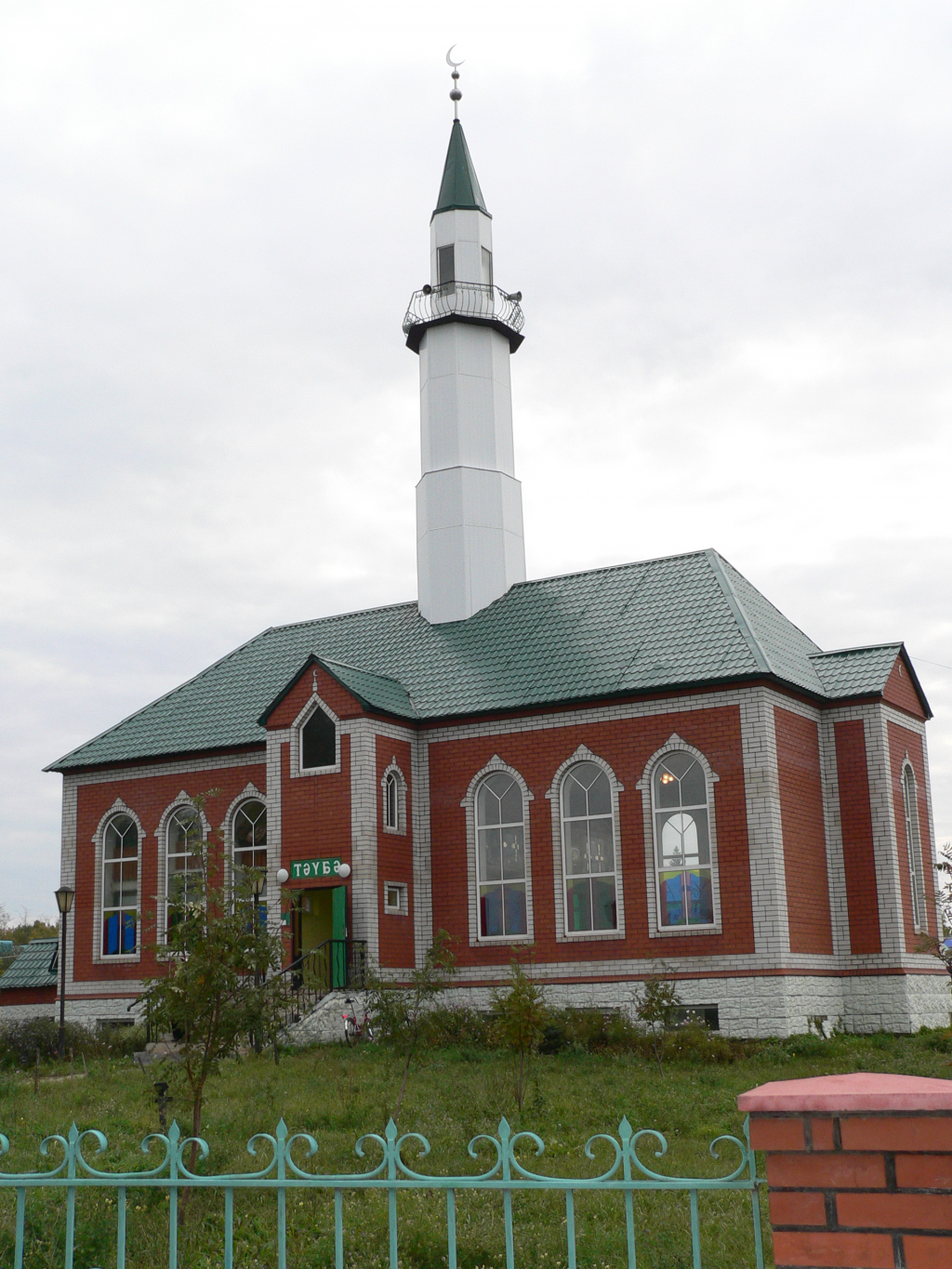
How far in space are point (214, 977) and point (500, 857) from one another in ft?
43.6

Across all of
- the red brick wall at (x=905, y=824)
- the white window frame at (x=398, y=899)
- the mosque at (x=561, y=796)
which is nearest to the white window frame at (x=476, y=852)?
the mosque at (x=561, y=796)

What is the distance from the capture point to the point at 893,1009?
2058cm

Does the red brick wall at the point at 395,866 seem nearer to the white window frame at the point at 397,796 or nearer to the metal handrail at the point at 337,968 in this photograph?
the white window frame at the point at 397,796

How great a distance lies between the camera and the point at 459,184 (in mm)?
28812

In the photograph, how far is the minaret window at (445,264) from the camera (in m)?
28.1

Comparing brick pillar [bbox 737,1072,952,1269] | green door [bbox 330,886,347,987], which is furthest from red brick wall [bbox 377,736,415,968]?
brick pillar [bbox 737,1072,952,1269]

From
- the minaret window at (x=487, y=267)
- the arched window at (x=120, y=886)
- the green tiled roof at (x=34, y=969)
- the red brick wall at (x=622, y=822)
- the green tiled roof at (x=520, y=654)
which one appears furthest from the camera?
the green tiled roof at (x=34, y=969)

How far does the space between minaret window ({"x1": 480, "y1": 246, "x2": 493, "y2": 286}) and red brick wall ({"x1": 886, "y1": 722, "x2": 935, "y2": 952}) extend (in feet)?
42.9

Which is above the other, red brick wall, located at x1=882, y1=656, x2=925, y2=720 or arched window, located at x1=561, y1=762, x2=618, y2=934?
red brick wall, located at x1=882, y1=656, x2=925, y2=720

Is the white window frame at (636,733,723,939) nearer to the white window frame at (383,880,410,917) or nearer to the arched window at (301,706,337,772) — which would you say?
the white window frame at (383,880,410,917)

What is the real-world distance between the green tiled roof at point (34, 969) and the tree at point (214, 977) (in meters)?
19.8

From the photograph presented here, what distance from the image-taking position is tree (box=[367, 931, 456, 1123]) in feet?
48.9

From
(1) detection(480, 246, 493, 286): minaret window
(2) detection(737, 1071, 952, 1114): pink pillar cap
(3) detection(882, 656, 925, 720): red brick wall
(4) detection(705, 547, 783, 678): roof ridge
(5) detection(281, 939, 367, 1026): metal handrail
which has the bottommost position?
(5) detection(281, 939, 367, 1026): metal handrail

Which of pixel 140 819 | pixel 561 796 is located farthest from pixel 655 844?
pixel 140 819
